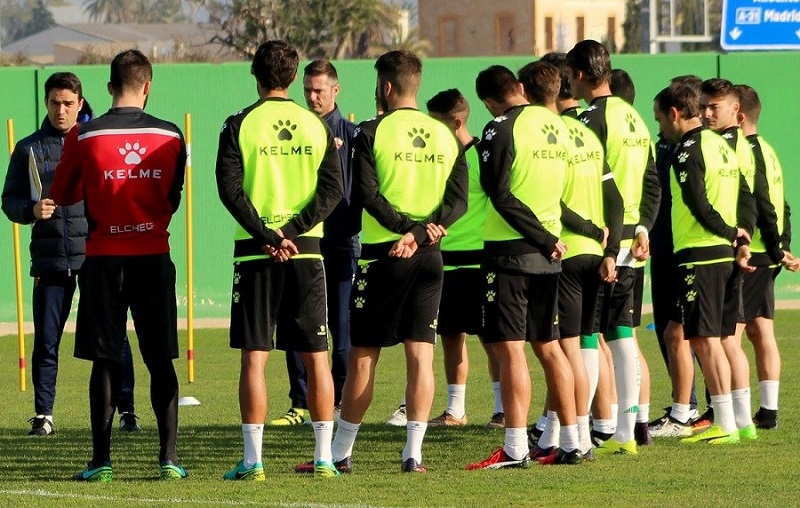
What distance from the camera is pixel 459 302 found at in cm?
1049

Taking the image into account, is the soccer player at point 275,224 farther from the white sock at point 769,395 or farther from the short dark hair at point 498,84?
the white sock at point 769,395

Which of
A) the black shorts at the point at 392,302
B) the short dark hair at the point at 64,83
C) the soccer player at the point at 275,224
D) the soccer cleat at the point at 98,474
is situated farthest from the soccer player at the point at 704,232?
the short dark hair at the point at 64,83

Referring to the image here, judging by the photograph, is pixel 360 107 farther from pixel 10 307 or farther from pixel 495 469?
pixel 495 469

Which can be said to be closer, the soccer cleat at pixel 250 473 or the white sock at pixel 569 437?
the soccer cleat at pixel 250 473

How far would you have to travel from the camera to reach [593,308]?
29.6 feet

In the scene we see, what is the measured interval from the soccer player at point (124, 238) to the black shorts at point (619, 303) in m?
2.46

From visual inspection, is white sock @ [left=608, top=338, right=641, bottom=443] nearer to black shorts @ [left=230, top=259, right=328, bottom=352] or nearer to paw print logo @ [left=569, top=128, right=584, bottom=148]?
paw print logo @ [left=569, top=128, right=584, bottom=148]

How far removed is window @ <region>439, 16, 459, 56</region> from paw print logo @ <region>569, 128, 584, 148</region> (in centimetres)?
6275

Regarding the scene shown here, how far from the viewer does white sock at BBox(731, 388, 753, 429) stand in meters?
9.88

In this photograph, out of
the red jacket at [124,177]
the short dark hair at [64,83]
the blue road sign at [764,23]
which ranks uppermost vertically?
the blue road sign at [764,23]

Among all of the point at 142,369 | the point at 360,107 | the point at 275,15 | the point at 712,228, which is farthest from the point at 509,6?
the point at 712,228

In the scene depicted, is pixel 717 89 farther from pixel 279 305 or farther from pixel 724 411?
pixel 279 305

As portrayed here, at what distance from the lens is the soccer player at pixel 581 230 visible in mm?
8805

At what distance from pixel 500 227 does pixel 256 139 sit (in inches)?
54.3
